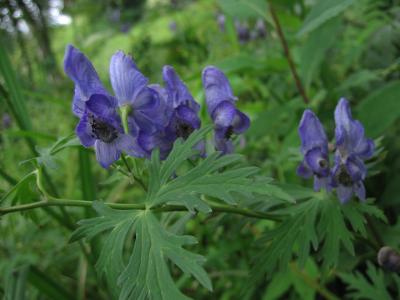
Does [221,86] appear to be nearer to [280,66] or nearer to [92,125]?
[92,125]

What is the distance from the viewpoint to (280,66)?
2225 mm

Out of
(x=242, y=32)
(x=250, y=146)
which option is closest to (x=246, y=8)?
(x=250, y=146)

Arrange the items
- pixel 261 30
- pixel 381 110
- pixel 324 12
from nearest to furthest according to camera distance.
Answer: pixel 324 12 < pixel 381 110 < pixel 261 30

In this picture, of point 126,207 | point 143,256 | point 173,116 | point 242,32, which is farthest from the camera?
point 242,32

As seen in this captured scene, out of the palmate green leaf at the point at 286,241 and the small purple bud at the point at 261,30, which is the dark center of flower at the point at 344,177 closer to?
the palmate green leaf at the point at 286,241

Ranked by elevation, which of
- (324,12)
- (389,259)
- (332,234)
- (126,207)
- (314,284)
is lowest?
(314,284)

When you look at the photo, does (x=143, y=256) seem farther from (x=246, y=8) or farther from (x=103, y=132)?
(x=246, y=8)

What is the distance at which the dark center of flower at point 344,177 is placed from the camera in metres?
1.10

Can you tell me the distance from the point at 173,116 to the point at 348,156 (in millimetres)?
434

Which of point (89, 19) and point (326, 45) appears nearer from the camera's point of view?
point (326, 45)

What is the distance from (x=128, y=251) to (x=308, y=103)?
3.33 ft

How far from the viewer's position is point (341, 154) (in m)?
1.13

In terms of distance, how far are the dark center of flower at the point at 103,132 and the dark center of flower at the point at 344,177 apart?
1.77ft

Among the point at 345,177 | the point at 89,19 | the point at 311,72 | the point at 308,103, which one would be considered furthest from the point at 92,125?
the point at 89,19
